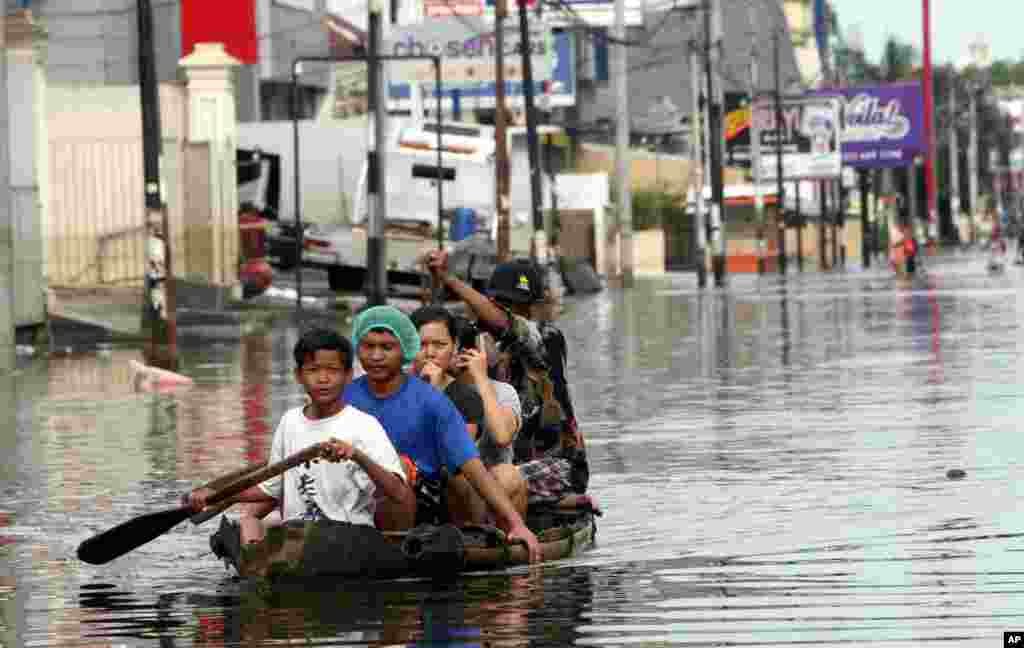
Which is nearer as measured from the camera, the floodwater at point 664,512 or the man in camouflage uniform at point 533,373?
the floodwater at point 664,512

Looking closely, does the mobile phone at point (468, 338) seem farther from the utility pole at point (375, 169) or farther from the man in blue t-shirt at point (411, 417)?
the utility pole at point (375, 169)

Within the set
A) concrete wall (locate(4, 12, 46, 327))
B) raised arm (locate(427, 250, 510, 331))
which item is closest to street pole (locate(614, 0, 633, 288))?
concrete wall (locate(4, 12, 46, 327))

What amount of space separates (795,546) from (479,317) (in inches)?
71.6

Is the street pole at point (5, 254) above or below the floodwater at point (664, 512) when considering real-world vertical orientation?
above

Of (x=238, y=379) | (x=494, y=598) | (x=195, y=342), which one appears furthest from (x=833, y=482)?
(x=195, y=342)

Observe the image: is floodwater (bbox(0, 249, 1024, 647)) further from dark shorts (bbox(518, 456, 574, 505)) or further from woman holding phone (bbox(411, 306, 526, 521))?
woman holding phone (bbox(411, 306, 526, 521))

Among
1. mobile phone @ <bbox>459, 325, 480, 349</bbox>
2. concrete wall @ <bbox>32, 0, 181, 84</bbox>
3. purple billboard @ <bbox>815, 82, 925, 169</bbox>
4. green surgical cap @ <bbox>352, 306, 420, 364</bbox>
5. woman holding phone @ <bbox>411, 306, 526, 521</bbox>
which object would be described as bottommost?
woman holding phone @ <bbox>411, 306, 526, 521</bbox>

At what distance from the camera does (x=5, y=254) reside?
1275 inches

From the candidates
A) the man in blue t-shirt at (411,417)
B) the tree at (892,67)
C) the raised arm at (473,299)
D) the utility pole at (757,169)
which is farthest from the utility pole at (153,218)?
the tree at (892,67)

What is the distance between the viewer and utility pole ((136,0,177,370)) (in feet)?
103

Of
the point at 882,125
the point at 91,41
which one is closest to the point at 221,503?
the point at 91,41

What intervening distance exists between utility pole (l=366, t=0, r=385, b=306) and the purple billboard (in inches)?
2346

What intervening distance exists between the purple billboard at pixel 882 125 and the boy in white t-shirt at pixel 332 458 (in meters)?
91.3

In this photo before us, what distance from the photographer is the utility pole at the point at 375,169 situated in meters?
42.9
